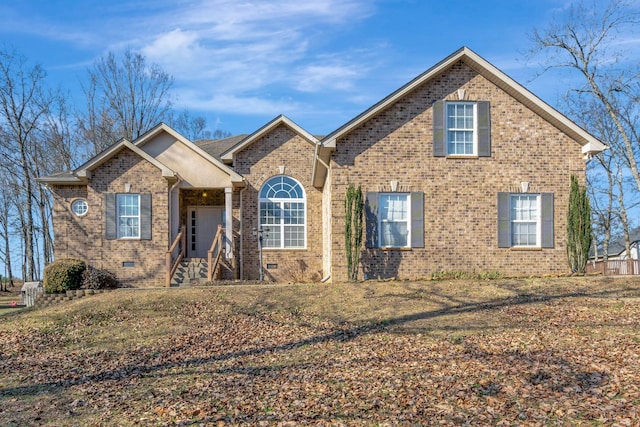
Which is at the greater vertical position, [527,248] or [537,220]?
[537,220]

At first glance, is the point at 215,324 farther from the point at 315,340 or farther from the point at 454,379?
the point at 454,379

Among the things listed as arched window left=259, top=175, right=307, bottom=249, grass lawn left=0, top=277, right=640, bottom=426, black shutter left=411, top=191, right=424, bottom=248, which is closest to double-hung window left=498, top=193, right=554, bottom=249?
grass lawn left=0, top=277, right=640, bottom=426

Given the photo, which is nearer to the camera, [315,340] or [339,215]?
[315,340]

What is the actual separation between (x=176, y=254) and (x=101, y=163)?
402 centimetres

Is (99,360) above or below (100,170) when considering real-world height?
below

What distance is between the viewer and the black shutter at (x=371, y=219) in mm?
16766

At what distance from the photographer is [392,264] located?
16.8 meters

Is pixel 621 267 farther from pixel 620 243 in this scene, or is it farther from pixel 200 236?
pixel 200 236

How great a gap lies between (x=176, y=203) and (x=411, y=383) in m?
14.1

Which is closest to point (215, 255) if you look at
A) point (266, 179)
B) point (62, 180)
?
point (266, 179)

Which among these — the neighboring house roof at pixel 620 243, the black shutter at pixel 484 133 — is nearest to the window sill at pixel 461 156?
the black shutter at pixel 484 133

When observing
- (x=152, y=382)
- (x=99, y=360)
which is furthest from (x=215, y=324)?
(x=152, y=382)

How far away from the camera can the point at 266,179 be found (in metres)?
21.5

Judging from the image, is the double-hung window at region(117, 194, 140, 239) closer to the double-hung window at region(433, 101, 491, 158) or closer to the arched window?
the arched window
